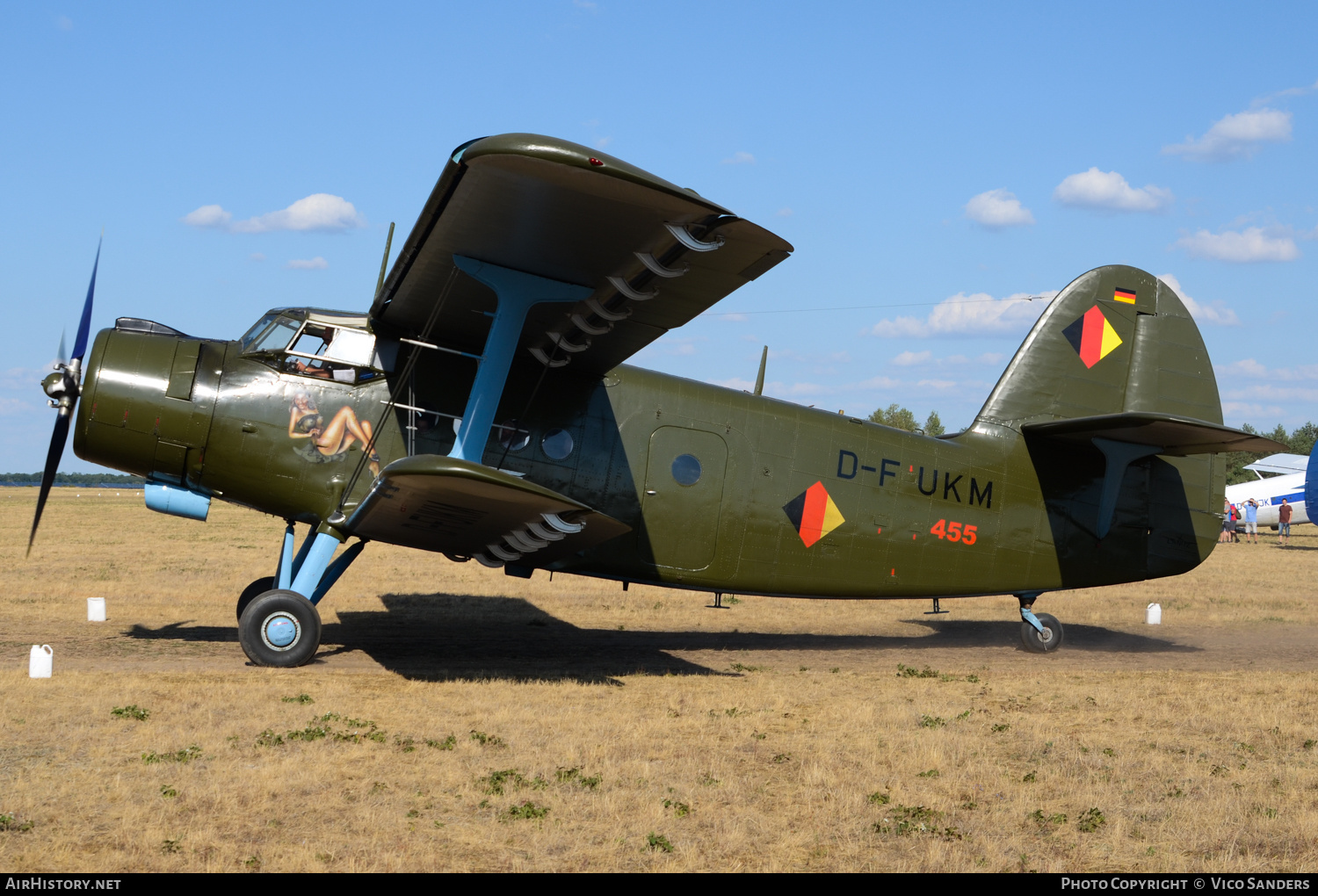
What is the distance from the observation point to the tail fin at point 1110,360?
13344 millimetres

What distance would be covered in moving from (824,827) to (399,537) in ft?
18.6

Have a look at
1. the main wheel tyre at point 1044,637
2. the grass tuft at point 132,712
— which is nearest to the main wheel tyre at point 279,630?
the grass tuft at point 132,712

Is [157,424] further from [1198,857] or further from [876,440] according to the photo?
[1198,857]

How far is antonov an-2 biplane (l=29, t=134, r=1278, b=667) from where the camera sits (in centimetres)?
813

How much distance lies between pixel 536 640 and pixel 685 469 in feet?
11.3

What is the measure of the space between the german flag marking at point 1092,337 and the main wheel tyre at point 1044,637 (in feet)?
11.8

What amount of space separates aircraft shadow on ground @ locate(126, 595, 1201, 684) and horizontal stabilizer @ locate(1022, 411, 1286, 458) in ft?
9.95

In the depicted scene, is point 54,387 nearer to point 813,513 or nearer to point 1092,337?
point 813,513

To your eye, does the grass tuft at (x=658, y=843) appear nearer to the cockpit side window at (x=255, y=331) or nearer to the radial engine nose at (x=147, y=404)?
the radial engine nose at (x=147, y=404)

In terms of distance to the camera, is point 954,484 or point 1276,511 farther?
point 1276,511

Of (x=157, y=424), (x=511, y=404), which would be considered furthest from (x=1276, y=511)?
(x=157, y=424)

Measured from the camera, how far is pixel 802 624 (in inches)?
613

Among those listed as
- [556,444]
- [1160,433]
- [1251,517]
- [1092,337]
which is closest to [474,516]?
[556,444]
